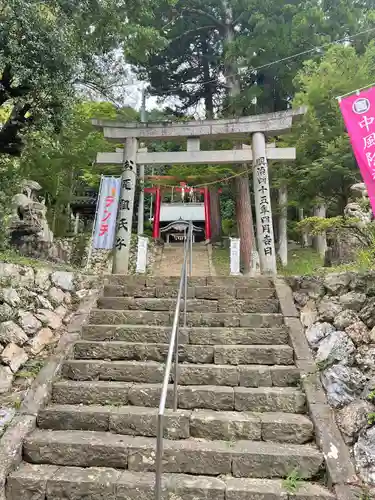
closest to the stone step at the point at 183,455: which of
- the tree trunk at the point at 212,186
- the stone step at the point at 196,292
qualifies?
the stone step at the point at 196,292

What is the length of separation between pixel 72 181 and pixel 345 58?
11.4 m

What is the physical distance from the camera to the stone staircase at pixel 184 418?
2770 mm

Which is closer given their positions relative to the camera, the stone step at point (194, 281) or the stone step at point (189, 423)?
the stone step at point (189, 423)

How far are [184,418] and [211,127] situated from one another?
18.9 ft

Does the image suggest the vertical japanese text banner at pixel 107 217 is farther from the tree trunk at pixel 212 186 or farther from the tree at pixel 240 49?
the tree trunk at pixel 212 186

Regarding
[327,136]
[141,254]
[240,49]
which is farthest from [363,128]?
[240,49]

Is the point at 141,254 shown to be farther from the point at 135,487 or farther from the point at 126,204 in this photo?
the point at 135,487

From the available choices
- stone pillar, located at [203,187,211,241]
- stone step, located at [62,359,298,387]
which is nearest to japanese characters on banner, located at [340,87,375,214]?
stone step, located at [62,359,298,387]

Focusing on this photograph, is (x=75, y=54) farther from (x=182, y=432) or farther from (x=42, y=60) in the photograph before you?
(x=182, y=432)

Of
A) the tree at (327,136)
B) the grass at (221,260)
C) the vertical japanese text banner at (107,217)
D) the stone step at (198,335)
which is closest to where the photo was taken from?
the stone step at (198,335)

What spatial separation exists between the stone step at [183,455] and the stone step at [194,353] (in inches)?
38.0

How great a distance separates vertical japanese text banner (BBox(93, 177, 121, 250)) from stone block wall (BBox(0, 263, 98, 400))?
2396 millimetres

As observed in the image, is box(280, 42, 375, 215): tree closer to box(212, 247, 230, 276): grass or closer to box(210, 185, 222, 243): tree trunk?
box(212, 247, 230, 276): grass

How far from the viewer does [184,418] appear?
3186 mm
